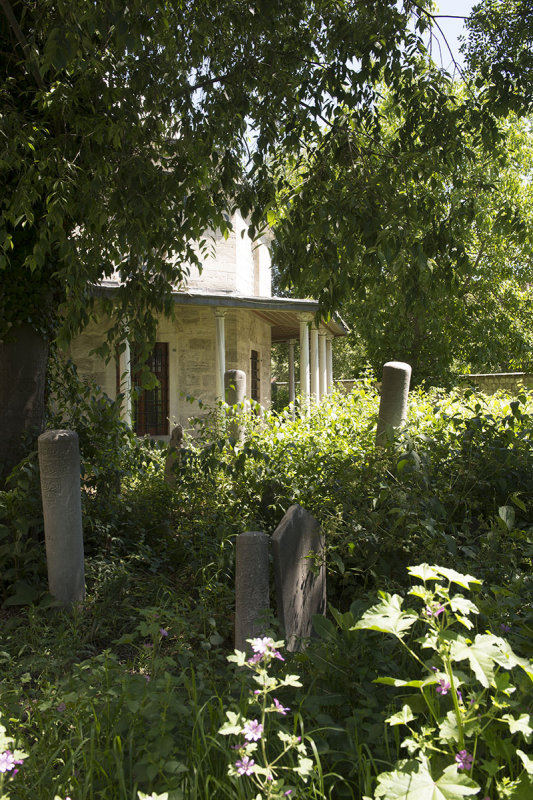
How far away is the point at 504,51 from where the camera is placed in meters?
4.76

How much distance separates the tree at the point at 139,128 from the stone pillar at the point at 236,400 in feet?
4.43

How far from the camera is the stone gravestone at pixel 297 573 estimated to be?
3066 mm

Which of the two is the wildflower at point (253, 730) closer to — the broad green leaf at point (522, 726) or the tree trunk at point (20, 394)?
the broad green leaf at point (522, 726)

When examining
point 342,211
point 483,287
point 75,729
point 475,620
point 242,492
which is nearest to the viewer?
point 75,729

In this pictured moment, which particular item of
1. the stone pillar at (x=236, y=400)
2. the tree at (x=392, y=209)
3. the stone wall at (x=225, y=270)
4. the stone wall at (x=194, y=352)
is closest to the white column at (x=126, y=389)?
the stone pillar at (x=236, y=400)

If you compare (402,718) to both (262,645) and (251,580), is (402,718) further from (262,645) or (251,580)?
(251,580)

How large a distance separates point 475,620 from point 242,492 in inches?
105

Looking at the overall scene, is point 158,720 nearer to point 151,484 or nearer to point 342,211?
point 342,211

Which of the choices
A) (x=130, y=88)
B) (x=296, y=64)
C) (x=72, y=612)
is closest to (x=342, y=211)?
(x=296, y=64)

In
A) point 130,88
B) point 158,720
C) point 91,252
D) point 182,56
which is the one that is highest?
point 182,56

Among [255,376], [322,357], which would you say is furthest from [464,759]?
[322,357]

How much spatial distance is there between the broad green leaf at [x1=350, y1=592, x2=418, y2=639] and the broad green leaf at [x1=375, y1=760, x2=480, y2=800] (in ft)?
1.04

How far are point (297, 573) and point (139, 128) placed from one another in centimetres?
304

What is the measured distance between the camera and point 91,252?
4.56 metres
